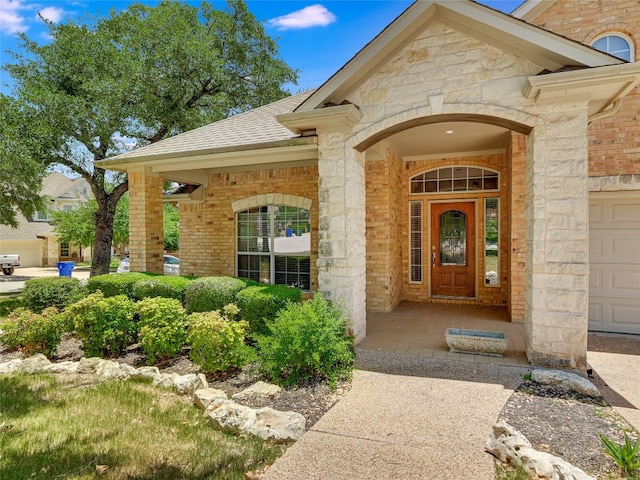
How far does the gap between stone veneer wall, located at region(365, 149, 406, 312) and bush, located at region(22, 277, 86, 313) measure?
5824 millimetres

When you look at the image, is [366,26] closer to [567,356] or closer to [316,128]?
[316,128]

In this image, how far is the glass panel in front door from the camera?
28.6 feet

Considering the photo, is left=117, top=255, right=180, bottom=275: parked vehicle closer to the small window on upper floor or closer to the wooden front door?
the wooden front door

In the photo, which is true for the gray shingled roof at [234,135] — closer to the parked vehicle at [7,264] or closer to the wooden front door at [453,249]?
the wooden front door at [453,249]

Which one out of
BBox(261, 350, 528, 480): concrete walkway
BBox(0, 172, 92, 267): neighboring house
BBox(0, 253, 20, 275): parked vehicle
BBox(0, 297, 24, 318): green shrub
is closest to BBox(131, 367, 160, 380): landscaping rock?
BBox(261, 350, 528, 480): concrete walkway

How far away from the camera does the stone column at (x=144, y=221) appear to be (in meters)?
7.61

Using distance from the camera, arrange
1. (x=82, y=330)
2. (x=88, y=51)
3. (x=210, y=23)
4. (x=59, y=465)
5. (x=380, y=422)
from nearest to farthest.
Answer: (x=59, y=465) → (x=380, y=422) → (x=82, y=330) → (x=88, y=51) → (x=210, y=23)

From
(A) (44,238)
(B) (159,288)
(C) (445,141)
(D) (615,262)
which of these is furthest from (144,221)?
(A) (44,238)

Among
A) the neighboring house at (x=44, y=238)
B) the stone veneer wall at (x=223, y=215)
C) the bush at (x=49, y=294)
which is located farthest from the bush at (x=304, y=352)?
the neighboring house at (x=44, y=238)

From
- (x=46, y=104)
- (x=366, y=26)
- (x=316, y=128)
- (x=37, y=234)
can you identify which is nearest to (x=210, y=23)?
(x=46, y=104)

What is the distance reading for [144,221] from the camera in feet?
24.8

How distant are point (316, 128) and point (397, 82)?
1318mm

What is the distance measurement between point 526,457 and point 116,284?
269 inches

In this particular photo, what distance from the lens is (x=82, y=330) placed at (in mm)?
5457
